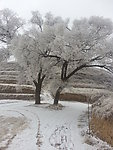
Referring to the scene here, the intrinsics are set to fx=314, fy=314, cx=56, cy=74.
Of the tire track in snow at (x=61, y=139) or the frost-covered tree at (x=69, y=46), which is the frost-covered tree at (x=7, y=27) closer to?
the frost-covered tree at (x=69, y=46)

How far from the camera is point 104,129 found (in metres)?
15.0

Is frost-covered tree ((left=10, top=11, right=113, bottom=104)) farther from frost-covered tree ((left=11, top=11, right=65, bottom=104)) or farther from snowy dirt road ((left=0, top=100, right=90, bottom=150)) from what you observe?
snowy dirt road ((left=0, top=100, right=90, bottom=150))

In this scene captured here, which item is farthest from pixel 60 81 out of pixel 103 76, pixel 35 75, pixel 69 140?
pixel 103 76

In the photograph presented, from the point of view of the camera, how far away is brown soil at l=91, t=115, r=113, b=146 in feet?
45.8

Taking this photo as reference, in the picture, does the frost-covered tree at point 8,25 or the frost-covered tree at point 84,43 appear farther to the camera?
the frost-covered tree at point 8,25

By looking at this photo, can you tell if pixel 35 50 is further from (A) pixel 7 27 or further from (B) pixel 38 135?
(B) pixel 38 135

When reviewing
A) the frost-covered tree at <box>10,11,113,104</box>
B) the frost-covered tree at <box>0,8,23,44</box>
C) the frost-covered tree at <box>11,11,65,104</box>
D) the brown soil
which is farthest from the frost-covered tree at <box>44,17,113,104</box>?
the brown soil

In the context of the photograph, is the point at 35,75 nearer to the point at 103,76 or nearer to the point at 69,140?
the point at 69,140

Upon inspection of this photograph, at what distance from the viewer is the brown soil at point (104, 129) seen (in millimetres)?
13959

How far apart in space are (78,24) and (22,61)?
21.7 feet

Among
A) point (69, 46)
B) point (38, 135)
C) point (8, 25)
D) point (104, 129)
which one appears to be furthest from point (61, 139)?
point (8, 25)

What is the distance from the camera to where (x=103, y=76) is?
58.2m

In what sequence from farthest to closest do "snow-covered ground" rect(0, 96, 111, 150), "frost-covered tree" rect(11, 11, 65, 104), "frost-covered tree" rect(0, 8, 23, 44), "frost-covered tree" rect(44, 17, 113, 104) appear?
"frost-covered tree" rect(0, 8, 23, 44) → "frost-covered tree" rect(11, 11, 65, 104) → "frost-covered tree" rect(44, 17, 113, 104) → "snow-covered ground" rect(0, 96, 111, 150)

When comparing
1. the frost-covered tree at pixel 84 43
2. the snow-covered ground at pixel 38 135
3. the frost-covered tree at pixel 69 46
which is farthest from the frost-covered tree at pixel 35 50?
the snow-covered ground at pixel 38 135
